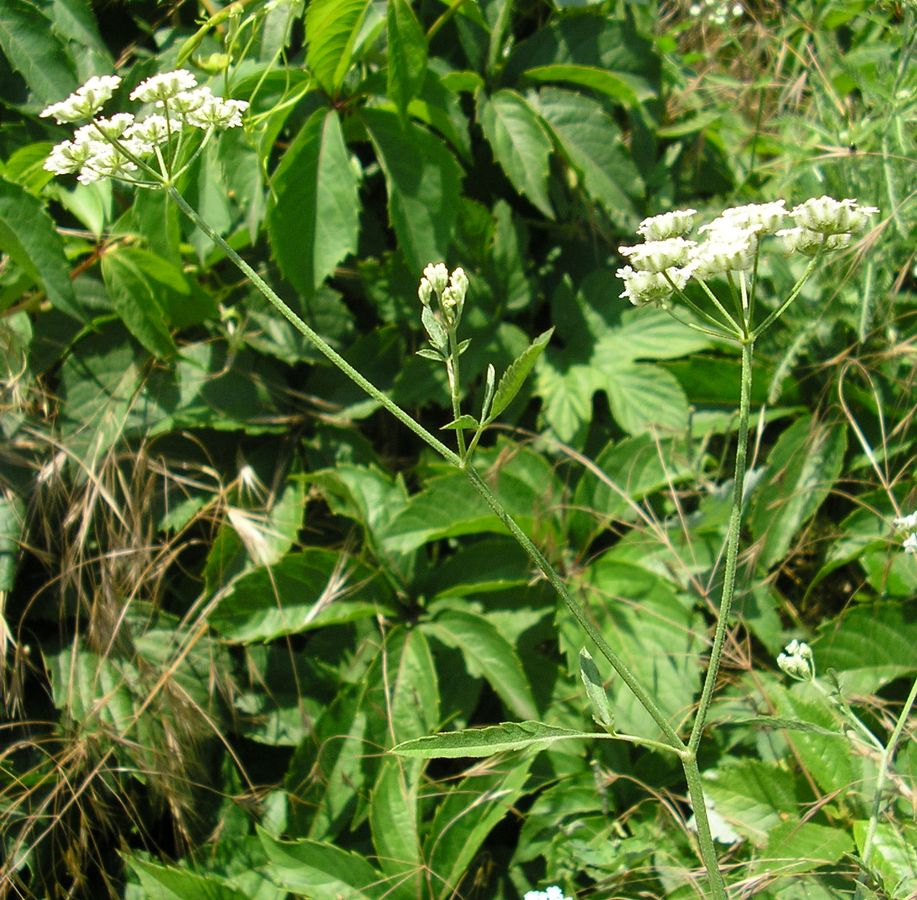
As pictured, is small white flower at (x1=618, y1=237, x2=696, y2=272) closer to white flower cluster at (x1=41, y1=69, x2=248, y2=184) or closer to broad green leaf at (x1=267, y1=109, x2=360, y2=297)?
white flower cluster at (x1=41, y1=69, x2=248, y2=184)

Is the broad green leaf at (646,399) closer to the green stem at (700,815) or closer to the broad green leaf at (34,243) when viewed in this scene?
the green stem at (700,815)

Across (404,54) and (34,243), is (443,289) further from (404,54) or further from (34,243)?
(34,243)

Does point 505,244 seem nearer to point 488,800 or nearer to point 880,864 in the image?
point 488,800

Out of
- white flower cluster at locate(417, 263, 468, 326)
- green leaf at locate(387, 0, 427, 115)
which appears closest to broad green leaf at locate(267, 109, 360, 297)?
green leaf at locate(387, 0, 427, 115)

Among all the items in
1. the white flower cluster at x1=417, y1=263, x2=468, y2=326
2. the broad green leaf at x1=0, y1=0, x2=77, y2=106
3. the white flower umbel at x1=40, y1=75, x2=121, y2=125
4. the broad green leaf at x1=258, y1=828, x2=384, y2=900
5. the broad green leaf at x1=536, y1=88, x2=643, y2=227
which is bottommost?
the broad green leaf at x1=258, y1=828, x2=384, y2=900

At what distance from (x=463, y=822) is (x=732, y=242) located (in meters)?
0.99

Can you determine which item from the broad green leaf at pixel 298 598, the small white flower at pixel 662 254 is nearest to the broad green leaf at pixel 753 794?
the broad green leaf at pixel 298 598

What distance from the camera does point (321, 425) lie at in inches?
79.4

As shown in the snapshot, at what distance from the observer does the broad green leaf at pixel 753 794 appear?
60.6 inches

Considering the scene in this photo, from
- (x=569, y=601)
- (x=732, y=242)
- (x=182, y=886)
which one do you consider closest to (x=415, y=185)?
(x=732, y=242)

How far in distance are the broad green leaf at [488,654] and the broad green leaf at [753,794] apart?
0.31 meters

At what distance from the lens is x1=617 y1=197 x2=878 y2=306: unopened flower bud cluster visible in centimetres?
105

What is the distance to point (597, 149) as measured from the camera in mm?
2012

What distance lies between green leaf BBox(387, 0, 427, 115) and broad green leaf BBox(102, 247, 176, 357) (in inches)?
20.9
